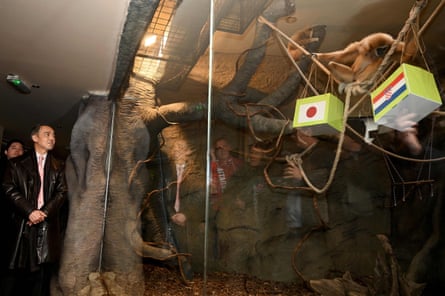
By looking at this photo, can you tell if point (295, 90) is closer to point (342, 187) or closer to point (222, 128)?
point (222, 128)

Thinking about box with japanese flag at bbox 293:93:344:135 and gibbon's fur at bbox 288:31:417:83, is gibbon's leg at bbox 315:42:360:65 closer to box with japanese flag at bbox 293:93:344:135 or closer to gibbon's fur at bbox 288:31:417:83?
gibbon's fur at bbox 288:31:417:83

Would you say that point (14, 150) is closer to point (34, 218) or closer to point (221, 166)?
point (34, 218)

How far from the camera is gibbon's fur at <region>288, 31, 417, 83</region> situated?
1.27 meters

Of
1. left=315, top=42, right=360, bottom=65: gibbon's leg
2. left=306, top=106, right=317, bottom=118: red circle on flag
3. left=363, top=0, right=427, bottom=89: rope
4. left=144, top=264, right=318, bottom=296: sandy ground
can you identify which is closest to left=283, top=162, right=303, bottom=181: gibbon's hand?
left=144, top=264, right=318, bottom=296: sandy ground

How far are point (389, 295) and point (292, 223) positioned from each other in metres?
0.90

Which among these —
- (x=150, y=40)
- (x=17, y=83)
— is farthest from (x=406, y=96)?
(x=17, y=83)

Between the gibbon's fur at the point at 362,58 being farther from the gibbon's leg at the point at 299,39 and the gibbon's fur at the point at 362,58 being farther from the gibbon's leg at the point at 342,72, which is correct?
the gibbon's leg at the point at 299,39

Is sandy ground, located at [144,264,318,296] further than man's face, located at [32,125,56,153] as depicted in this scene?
No

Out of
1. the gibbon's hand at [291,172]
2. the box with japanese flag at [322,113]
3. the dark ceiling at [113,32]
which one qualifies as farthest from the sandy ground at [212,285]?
the dark ceiling at [113,32]

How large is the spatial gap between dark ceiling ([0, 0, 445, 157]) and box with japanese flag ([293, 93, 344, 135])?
0.45 m

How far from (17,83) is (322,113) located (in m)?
2.29

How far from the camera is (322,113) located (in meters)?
1.36

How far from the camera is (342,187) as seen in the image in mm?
2410

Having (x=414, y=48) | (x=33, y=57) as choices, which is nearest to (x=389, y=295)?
(x=414, y=48)
